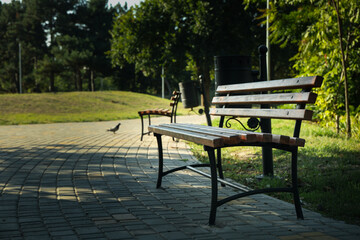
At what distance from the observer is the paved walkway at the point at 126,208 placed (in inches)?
114

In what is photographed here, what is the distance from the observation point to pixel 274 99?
367 cm

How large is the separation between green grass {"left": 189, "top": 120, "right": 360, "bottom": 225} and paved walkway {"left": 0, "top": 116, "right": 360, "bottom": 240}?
0.98ft

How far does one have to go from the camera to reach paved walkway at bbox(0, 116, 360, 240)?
2.91 metres

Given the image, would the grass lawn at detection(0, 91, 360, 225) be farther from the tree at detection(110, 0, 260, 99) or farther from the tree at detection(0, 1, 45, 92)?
the tree at detection(0, 1, 45, 92)

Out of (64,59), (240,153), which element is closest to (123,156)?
(240,153)

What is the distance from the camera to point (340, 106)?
871 cm

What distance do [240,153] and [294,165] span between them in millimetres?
3261

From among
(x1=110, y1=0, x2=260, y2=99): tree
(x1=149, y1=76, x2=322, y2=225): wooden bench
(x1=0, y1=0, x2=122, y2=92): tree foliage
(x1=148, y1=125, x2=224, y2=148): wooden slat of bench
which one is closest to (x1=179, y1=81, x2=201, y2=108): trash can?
(x1=149, y1=76, x2=322, y2=225): wooden bench

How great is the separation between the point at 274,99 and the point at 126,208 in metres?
1.70

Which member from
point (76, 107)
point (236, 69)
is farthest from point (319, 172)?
point (76, 107)

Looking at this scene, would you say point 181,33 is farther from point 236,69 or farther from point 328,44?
point 236,69

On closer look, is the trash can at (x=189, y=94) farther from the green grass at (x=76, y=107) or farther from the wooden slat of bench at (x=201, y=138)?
the green grass at (x=76, y=107)

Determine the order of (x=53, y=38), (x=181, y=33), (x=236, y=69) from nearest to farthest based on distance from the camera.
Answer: (x=236, y=69) → (x=181, y=33) → (x=53, y=38)

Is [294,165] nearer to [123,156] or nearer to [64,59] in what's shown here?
[123,156]
